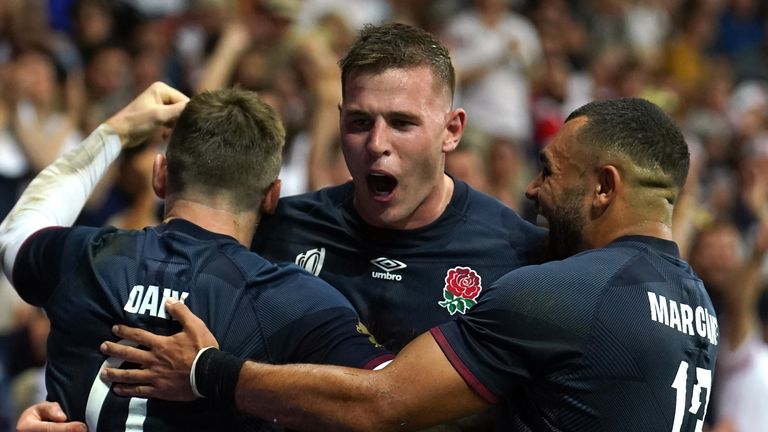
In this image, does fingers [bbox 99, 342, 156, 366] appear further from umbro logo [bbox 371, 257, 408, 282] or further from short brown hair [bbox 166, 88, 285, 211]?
umbro logo [bbox 371, 257, 408, 282]

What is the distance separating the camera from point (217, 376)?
13.1 feet

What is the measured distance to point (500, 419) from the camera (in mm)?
4250

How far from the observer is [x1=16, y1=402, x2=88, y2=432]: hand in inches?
165

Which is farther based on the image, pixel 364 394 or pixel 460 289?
pixel 460 289

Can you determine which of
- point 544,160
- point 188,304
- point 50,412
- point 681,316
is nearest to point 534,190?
point 544,160

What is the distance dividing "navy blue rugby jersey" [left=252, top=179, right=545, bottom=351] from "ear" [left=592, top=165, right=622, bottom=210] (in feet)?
1.87

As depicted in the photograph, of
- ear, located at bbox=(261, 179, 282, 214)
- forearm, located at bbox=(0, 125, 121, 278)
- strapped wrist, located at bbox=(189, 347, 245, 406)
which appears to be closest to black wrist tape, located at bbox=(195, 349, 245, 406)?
strapped wrist, located at bbox=(189, 347, 245, 406)

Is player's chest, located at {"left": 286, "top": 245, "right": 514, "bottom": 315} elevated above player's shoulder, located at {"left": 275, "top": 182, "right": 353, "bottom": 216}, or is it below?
below

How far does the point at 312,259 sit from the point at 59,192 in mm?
1087

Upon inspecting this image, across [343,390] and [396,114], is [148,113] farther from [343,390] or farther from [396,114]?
[343,390]

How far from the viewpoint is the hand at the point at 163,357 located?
160 inches

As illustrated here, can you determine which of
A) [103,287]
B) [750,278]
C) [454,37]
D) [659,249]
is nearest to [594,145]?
[659,249]

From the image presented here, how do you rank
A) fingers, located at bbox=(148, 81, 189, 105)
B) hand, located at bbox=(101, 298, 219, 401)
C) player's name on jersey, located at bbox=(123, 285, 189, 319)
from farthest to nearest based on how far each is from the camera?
fingers, located at bbox=(148, 81, 189, 105) → player's name on jersey, located at bbox=(123, 285, 189, 319) → hand, located at bbox=(101, 298, 219, 401)

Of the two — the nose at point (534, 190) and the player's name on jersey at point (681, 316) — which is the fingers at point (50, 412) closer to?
the nose at point (534, 190)
